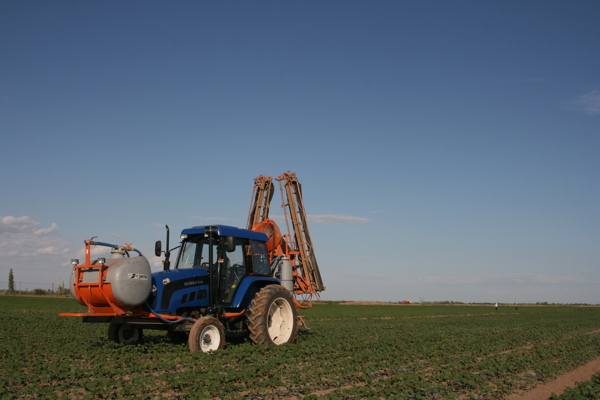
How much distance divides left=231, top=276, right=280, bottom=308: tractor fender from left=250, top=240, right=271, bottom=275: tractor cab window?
203mm

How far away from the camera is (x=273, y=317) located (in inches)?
525

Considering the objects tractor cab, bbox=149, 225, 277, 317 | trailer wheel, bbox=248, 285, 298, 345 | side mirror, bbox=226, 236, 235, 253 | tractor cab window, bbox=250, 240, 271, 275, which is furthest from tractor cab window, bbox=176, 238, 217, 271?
trailer wheel, bbox=248, 285, 298, 345

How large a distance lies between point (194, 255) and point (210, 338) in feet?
6.94

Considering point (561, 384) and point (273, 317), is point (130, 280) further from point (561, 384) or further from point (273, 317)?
point (561, 384)

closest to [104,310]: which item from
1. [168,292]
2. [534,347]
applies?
[168,292]

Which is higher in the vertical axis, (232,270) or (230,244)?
(230,244)

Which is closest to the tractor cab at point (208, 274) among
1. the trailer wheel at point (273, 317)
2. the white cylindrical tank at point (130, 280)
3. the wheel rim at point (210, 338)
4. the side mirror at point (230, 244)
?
the side mirror at point (230, 244)

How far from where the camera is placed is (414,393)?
7914 millimetres

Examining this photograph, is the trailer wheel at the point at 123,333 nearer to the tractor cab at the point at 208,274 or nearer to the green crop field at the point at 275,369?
the green crop field at the point at 275,369

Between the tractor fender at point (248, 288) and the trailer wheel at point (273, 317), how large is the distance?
0.32 metres

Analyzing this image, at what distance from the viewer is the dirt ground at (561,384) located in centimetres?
835

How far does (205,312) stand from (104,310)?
2.25 m

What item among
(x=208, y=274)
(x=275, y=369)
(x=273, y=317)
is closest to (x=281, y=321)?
(x=273, y=317)

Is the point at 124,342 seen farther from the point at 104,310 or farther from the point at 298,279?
the point at 298,279
